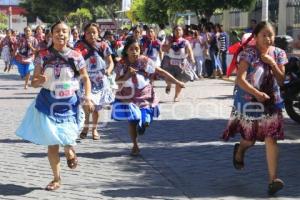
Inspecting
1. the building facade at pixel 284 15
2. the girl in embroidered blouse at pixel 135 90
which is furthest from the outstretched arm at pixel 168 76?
the building facade at pixel 284 15

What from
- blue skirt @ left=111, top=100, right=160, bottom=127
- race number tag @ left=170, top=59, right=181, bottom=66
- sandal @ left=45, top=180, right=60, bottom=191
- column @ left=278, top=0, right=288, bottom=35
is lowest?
sandal @ left=45, top=180, right=60, bottom=191

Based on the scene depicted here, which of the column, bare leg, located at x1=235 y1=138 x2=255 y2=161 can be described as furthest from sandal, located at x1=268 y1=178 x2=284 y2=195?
the column

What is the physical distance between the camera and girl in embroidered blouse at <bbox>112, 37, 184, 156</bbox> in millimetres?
7992

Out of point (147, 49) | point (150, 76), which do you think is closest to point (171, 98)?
point (147, 49)

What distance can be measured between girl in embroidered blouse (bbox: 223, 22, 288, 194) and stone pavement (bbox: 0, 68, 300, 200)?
51cm

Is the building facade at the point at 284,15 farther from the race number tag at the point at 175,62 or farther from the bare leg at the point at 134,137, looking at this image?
the bare leg at the point at 134,137

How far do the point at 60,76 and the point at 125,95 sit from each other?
5.87 ft

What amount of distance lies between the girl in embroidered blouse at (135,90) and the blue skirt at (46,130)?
164cm

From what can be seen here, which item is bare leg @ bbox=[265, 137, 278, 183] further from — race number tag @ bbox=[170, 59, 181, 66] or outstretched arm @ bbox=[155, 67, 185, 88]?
race number tag @ bbox=[170, 59, 181, 66]

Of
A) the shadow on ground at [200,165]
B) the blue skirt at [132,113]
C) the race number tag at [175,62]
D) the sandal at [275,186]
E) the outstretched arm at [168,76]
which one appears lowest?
the shadow on ground at [200,165]

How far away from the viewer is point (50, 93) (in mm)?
6406

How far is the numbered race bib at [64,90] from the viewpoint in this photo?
639cm

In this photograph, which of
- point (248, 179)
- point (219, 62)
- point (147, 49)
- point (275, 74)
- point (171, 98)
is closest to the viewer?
point (275, 74)

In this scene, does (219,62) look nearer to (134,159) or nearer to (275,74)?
(134,159)
